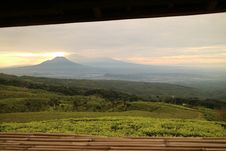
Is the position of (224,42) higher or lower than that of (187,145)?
higher

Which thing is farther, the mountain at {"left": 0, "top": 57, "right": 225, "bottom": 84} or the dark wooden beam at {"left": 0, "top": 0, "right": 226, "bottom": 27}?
the mountain at {"left": 0, "top": 57, "right": 225, "bottom": 84}

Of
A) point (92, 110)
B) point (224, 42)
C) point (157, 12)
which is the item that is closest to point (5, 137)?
point (157, 12)

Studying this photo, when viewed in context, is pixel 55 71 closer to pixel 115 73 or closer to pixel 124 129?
pixel 115 73

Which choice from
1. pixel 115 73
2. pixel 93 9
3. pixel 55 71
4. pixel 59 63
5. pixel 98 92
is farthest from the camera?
pixel 59 63

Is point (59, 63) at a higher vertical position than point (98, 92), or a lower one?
higher

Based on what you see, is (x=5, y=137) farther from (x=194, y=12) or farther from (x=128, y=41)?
(x=128, y=41)

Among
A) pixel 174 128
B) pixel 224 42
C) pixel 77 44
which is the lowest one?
pixel 174 128

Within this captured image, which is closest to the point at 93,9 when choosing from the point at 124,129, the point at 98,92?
the point at 124,129

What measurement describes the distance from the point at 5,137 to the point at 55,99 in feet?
32.1

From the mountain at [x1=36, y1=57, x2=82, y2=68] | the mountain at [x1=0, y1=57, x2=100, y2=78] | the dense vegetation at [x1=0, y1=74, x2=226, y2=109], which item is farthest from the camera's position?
the mountain at [x1=36, y1=57, x2=82, y2=68]

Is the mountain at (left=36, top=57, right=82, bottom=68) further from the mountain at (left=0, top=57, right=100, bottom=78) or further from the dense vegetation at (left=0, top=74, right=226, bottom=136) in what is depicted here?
the dense vegetation at (left=0, top=74, right=226, bottom=136)

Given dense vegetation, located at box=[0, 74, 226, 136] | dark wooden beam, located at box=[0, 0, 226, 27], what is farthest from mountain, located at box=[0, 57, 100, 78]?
dark wooden beam, located at box=[0, 0, 226, 27]

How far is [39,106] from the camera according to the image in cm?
1255

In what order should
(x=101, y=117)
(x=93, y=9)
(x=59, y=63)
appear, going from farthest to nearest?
(x=59, y=63)
(x=101, y=117)
(x=93, y=9)
